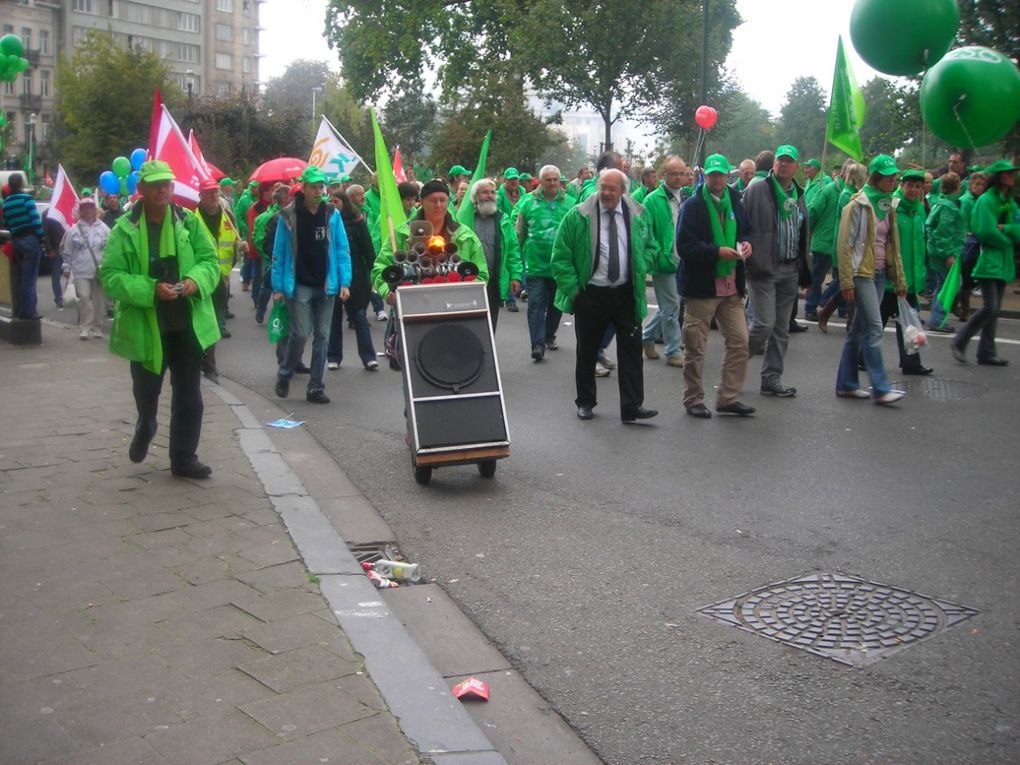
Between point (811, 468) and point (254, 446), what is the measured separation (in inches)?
148

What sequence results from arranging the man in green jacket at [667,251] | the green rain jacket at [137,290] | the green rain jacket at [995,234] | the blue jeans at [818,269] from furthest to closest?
the blue jeans at [818,269] → the man in green jacket at [667,251] → the green rain jacket at [995,234] → the green rain jacket at [137,290]

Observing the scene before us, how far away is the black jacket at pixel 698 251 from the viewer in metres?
9.44

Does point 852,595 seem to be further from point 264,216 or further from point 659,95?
point 659,95

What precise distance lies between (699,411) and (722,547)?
354cm

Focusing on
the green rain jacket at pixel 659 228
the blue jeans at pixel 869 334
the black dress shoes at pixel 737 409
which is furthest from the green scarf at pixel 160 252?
the green rain jacket at pixel 659 228

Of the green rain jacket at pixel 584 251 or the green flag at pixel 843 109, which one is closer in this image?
the green rain jacket at pixel 584 251

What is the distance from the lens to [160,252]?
284 inches

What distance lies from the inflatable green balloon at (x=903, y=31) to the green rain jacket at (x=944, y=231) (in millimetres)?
5626

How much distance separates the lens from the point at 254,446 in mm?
8367

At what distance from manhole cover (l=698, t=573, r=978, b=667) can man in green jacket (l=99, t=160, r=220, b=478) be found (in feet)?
11.8

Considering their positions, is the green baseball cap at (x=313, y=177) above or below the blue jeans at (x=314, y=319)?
above

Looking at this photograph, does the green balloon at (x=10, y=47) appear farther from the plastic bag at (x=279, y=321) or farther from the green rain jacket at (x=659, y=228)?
the green rain jacket at (x=659, y=228)

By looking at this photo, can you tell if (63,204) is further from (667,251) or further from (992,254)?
(992,254)

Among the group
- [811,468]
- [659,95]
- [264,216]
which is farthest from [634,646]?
[659,95]
